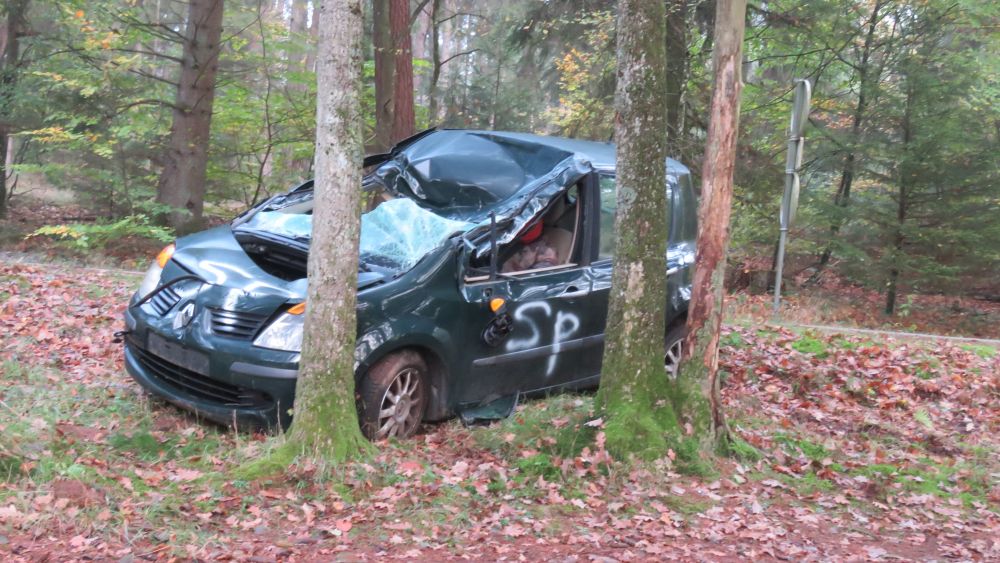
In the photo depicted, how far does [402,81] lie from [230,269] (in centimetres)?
716

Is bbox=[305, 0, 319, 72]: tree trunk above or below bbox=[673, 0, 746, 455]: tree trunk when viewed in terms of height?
above

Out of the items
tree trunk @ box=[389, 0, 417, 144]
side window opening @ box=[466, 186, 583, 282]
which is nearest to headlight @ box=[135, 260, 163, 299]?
side window opening @ box=[466, 186, 583, 282]

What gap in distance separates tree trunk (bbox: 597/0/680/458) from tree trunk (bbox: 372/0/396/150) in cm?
708

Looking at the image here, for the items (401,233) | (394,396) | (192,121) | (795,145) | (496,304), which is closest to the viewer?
(394,396)

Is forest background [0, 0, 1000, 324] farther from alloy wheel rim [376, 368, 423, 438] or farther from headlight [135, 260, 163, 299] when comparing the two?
alloy wheel rim [376, 368, 423, 438]

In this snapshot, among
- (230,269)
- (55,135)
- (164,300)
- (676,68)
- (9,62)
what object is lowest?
(164,300)

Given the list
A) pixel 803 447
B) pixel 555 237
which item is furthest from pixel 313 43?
pixel 803 447

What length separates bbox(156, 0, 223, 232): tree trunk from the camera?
14234 mm

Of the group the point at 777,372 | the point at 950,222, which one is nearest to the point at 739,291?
the point at 950,222

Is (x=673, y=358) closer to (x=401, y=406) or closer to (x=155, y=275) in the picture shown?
(x=401, y=406)

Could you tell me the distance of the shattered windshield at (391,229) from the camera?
602 cm

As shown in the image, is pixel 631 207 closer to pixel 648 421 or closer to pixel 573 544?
pixel 648 421

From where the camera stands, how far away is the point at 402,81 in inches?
479

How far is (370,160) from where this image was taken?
23.9 ft
